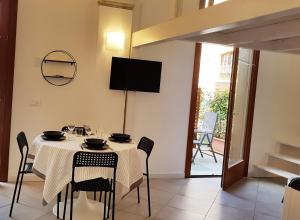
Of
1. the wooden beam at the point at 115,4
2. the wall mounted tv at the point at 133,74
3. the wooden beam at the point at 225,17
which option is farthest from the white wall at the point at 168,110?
the wooden beam at the point at 225,17

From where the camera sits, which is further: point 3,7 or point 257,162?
point 257,162

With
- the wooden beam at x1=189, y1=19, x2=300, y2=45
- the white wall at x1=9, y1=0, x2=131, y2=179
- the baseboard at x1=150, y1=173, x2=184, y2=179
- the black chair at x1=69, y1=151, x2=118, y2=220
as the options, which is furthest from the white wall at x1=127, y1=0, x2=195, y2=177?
the black chair at x1=69, y1=151, x2=118, y2=220

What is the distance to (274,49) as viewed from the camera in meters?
4.10

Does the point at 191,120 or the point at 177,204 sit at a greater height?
the point at 191,120

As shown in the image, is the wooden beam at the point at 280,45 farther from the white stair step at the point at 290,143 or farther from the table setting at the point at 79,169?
the white stair step at the point at 290,143

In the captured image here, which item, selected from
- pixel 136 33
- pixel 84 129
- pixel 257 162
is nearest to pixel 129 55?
pixel 136 33

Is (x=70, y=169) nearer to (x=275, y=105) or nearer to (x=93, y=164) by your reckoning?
(x=93, y=164)

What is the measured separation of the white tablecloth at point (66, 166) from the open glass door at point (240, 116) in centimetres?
210

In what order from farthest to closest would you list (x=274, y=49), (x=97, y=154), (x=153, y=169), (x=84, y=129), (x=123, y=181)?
(x=153, y=169) < (x=274, y=49) < (x=84, y=129) < (x=123, y=181) < (x=97, y=154)

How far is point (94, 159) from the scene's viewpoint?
285 centimetres

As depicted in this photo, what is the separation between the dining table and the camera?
2979 mm

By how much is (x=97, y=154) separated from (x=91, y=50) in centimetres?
220

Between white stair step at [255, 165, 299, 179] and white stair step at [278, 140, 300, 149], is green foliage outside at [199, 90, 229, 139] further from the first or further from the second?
white stair step at [255, 165, 299, 179]

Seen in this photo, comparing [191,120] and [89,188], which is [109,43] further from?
[89,188]
